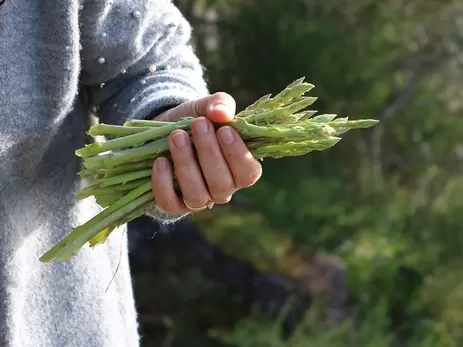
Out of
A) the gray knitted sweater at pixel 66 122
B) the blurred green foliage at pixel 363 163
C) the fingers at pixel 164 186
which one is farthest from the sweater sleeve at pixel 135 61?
the blurred green foliage at pixel 363 163

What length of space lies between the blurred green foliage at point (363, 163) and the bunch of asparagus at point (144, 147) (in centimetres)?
126

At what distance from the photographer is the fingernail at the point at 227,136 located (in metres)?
0.71

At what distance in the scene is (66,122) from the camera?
863 millimetres

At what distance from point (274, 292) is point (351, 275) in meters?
0.28

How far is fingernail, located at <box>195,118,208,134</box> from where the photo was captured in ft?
2.35

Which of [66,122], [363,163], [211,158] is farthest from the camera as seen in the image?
[363,163]

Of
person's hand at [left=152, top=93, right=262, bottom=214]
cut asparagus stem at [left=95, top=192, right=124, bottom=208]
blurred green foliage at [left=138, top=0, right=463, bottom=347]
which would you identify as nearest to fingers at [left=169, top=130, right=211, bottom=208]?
person's hand at [left=152, top=93, right=262, bottom=214]

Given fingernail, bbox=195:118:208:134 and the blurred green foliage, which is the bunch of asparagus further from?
the blurred green foliage

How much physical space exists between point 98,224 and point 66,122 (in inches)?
6.4

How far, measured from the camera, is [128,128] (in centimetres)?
78

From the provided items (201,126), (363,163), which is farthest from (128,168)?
(363,163)

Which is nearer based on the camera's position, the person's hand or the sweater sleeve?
Result: the person's hand

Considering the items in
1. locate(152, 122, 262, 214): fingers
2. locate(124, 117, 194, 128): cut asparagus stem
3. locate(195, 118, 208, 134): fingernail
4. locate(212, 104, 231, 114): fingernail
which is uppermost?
locate(212, 104, 231, 114): fingernail

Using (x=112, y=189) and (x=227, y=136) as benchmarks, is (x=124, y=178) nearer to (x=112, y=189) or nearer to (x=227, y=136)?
(x=112, y=189)
